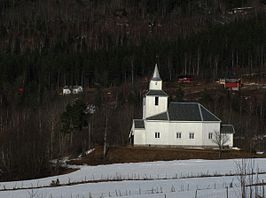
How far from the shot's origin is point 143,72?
4144 inches

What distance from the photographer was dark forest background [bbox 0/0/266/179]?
54344 millimetres

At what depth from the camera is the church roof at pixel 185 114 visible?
49.7 m

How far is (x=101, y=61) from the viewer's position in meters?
107

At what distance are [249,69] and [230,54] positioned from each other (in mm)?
7505

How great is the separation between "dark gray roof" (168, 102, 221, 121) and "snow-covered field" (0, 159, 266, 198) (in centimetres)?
1032

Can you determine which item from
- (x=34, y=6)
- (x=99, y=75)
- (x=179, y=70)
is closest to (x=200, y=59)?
(x=179, y=70)

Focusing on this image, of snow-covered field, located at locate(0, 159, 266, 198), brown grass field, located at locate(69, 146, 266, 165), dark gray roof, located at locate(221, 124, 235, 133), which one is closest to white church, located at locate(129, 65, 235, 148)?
dark gray roof, located at locate(221, 124, 235, 133)

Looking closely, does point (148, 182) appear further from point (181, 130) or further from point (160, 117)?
point (160, 117)

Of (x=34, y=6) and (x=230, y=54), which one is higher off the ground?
(x=34, y=6)

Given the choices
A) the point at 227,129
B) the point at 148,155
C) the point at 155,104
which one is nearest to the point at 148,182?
the point at 148,155

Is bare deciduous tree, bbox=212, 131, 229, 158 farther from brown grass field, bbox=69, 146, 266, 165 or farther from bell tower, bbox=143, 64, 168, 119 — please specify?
bell tower, bbox=143, 64, 168, 119

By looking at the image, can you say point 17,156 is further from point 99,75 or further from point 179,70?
point 179,70

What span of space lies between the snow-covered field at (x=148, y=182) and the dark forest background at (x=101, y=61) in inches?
247

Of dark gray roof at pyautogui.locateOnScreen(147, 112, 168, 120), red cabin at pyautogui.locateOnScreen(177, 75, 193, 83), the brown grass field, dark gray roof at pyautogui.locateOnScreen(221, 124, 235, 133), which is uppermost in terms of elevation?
red cabin at pyautogui.locateOnScreen(177, 75, 193, 83)
